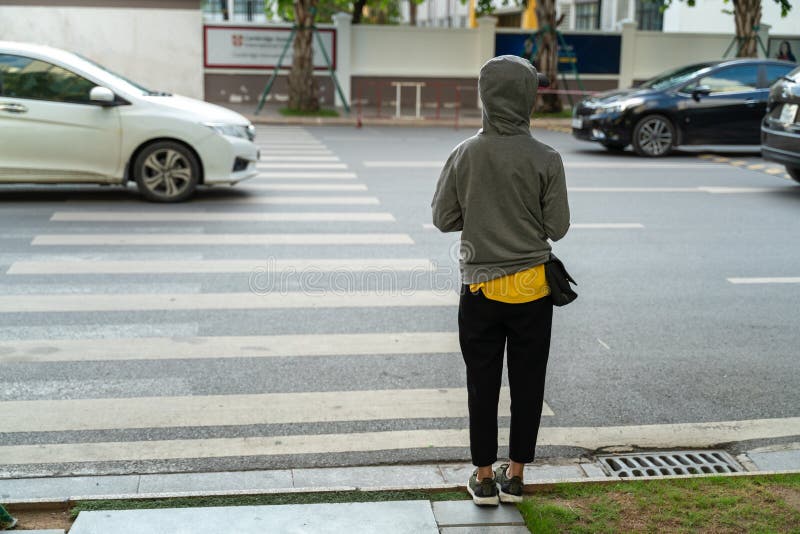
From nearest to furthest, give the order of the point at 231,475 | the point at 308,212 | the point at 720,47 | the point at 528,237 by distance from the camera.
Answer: the point at 528,237
the point at 231,475
the point at 308,212
the point at 720,47

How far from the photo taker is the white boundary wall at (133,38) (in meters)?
27.1

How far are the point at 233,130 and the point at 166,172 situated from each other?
0.96m

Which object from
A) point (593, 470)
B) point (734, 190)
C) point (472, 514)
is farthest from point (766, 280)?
point (472, 514)

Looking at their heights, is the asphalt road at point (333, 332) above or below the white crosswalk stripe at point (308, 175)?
below

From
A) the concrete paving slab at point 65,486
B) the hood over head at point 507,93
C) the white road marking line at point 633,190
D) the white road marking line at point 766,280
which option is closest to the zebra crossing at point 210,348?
the concrete paving slab at point 65,486

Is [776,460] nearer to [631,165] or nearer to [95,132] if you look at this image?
[95,132]

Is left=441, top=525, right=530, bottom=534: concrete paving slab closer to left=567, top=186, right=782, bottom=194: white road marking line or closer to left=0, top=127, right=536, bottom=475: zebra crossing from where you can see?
left=0, top=127, right=536, bottom=475: zebra crossing

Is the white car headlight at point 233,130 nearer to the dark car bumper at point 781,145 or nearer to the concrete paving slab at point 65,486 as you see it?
the dark car bumper at point 781,145

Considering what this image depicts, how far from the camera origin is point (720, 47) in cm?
3047

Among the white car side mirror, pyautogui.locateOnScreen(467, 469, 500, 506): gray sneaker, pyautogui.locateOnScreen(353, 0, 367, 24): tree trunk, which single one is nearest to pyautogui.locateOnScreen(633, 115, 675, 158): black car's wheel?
the white car side mirror

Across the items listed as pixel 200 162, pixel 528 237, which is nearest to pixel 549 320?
pixel 528 237

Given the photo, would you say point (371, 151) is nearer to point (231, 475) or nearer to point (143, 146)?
point (143, 146)

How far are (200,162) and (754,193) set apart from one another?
758 centimetres

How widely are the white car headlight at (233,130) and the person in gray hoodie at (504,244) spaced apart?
7.94 m
